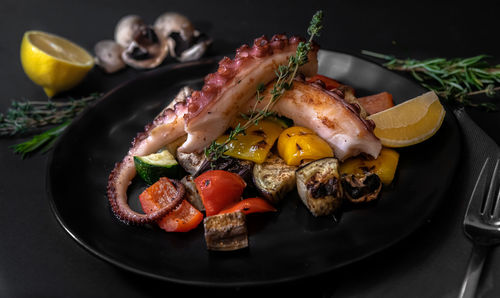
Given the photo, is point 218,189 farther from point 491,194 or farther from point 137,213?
point 491,194

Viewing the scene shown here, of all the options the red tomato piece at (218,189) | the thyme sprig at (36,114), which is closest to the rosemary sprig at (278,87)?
the red tomato piece at (218,189)

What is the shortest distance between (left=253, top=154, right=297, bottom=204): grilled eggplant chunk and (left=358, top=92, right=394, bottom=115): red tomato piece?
2.37 ft

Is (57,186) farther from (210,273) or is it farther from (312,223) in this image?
(312,223)

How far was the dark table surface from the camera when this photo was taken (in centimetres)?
231

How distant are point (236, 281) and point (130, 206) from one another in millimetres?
891

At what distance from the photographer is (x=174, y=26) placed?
4.37 m

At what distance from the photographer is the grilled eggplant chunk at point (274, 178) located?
2.60 meters

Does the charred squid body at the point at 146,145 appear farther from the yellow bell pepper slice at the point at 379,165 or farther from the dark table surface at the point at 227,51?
the yellow bell pepper slice at the point at 379,165

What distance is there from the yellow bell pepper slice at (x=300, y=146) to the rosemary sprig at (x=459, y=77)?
1155 millimetres

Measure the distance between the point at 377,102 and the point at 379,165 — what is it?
599 mm

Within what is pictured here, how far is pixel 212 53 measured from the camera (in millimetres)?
4535

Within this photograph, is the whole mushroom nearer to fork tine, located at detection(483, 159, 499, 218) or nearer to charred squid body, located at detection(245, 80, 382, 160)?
charred squid body, located at detection(245, 80, 382, 160)

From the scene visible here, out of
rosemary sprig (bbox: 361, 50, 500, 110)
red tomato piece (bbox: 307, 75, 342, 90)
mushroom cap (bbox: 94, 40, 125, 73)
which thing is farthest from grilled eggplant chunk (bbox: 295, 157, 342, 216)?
mushroom cap (bbox: 94, 40, 125, 73)

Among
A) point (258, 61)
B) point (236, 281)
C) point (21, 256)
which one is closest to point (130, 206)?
point (21, 256)
